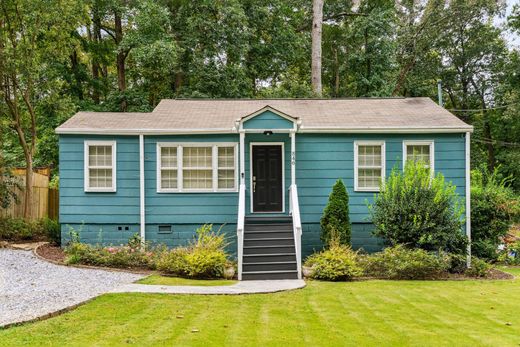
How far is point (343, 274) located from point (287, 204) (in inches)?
143

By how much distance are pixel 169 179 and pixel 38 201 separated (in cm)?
628

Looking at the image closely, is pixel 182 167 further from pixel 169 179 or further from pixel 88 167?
pixel 88 167

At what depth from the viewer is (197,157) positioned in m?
13.9

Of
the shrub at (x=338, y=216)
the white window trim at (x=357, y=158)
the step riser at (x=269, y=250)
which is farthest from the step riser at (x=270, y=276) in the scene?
the white window trim at (x=357, y=158)

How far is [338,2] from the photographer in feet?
90.9

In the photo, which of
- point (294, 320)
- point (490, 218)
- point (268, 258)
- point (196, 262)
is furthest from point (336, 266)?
point (490, 218)

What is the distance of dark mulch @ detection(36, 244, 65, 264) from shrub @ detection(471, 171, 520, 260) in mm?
11272

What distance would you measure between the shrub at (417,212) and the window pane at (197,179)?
4697mm

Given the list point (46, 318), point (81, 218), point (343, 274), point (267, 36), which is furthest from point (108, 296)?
point (267, 36)

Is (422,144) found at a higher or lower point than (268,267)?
higher

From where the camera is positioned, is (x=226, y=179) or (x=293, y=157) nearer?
(x=293, y=157)

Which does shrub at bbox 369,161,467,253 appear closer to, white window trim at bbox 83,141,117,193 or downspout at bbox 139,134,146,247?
downspout at bbox 139,134,146,247

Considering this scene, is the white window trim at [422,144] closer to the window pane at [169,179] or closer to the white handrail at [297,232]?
the white handrail at [297,232]

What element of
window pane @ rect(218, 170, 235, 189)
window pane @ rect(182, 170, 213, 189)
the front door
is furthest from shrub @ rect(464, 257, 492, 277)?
window pane @ rect(182, 170, 213, 189)
